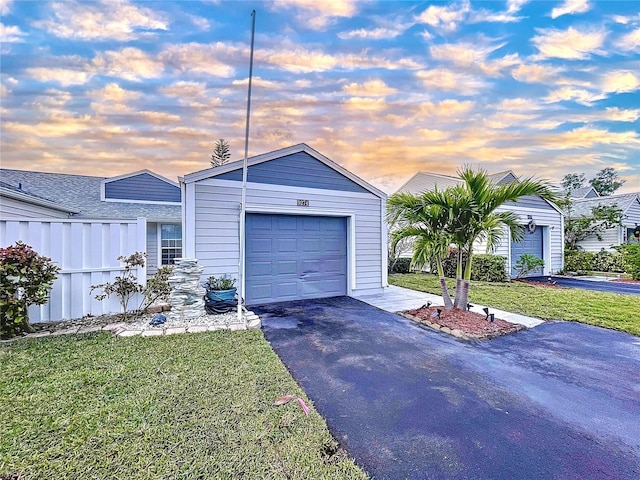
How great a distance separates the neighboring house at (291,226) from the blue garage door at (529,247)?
7.58 metres

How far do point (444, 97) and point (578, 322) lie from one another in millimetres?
6390

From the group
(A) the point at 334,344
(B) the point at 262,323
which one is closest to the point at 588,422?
(A) the point at 334,344

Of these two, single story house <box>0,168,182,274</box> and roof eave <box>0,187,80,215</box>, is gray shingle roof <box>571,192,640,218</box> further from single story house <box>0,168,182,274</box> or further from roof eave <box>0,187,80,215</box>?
roof eave <box>0,187,80,215</box>

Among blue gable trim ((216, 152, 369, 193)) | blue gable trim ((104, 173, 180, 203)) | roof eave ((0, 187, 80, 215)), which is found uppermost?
blue gable trim ((104, 173, 180, 203))

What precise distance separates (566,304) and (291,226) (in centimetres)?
685

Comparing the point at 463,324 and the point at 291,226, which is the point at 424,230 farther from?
the point at 291,226

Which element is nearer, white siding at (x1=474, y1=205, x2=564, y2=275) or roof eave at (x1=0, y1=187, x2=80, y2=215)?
roof eave at (x1=0, y1=187, x2=80, y2=215)

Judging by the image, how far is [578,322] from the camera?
547cm

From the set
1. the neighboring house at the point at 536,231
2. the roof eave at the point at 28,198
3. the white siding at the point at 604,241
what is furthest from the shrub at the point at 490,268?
the roof eave at the point at 28,198

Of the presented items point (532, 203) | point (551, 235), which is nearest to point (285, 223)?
point (532, 203)

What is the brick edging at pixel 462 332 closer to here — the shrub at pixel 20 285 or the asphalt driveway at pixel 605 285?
the shrub at pixel 20 285

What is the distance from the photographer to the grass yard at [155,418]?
179cm

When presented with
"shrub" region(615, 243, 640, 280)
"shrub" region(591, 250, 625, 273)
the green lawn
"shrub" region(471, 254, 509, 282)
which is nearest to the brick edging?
the green lawn

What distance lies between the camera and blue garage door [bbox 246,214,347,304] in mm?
6836
